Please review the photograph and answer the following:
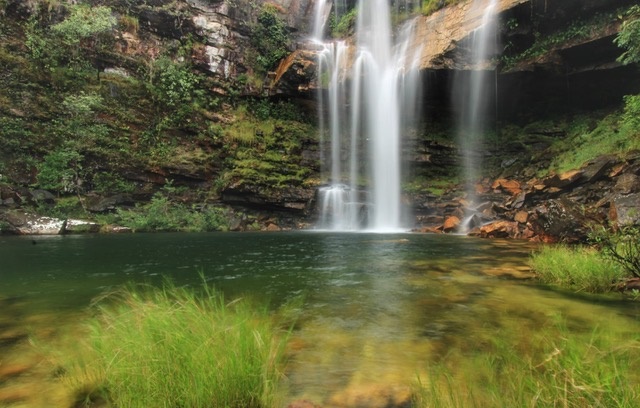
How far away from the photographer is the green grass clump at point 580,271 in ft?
18.6

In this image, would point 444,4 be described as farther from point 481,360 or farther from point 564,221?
point 481,360

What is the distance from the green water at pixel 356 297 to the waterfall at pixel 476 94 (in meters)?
13.0

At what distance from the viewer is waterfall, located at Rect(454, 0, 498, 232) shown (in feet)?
69.8

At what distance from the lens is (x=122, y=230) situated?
20.5 metres

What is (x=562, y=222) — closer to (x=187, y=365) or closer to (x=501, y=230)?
(x=501, y=230)

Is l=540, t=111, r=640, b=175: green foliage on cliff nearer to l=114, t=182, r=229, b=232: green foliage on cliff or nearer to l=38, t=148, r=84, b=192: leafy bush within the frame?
l=114, t=182, r=229, b=232: green foliage on cliff

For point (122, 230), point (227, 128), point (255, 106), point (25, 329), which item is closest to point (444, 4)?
point (255, 106)

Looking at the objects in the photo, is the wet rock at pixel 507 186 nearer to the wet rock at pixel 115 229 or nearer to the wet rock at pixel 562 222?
the wet rock at pixel 562 222

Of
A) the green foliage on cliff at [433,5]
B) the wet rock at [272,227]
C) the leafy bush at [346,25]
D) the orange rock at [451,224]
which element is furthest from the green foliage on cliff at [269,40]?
the orange rock at [451,224]

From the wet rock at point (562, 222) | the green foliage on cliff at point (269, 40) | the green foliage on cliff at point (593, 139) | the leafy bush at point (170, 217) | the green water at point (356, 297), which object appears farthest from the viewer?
the green foliage on cliff at point (269, 40)

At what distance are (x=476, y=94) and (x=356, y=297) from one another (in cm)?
2320

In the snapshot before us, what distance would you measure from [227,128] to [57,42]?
491 inches

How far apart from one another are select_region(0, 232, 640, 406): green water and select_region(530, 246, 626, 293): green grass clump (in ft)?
1.42

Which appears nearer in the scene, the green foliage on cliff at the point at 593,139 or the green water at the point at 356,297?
the green water at the point at 356,297
